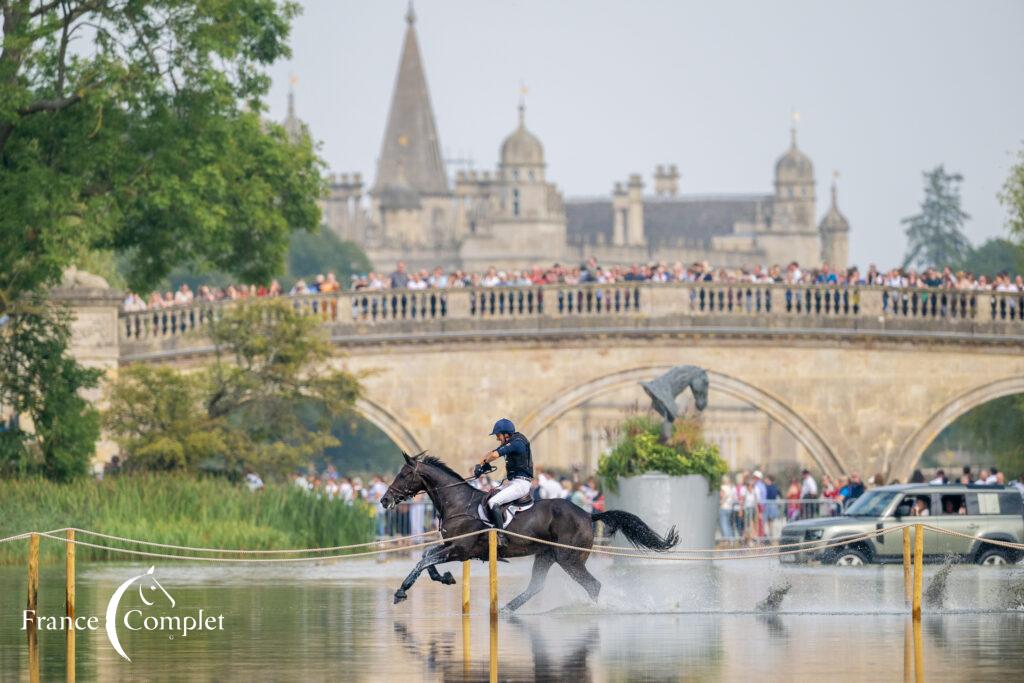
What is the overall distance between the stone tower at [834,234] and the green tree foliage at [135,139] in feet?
412

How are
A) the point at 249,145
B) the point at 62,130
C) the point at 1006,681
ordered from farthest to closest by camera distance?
the point at 249,145 → the point at 62,130 → the point at 1006,681

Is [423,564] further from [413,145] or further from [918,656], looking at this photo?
[413,145]

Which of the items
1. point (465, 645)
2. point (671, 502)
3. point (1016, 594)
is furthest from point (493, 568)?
point (671, 502)

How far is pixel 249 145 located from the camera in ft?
116

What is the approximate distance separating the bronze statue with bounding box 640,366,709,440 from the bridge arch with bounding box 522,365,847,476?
1100 cm

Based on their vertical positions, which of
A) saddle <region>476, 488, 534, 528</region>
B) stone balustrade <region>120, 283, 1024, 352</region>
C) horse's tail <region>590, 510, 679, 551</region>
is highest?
stone balustrade <region>120, 283, 1024, 352</region>

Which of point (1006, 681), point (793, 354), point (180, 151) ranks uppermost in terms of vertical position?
point (180, 151)

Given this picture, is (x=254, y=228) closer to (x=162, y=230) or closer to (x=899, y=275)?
(x=162, y=230)

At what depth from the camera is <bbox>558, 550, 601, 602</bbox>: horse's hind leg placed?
21609mm

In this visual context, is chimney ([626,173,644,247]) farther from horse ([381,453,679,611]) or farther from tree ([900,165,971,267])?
horse ([381,453,679,611])

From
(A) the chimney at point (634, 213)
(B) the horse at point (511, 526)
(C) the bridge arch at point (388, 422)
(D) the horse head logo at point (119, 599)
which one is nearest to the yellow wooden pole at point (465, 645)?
(B) the horse at point (511, 526)

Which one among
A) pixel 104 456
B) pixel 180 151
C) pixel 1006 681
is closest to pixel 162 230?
pixel 180 151

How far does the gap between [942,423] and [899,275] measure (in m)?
2.84

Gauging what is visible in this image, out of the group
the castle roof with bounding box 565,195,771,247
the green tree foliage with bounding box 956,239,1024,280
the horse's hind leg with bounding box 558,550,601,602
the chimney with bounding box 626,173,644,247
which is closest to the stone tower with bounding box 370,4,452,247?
the castle roof with bounding box 565,195,771,247
